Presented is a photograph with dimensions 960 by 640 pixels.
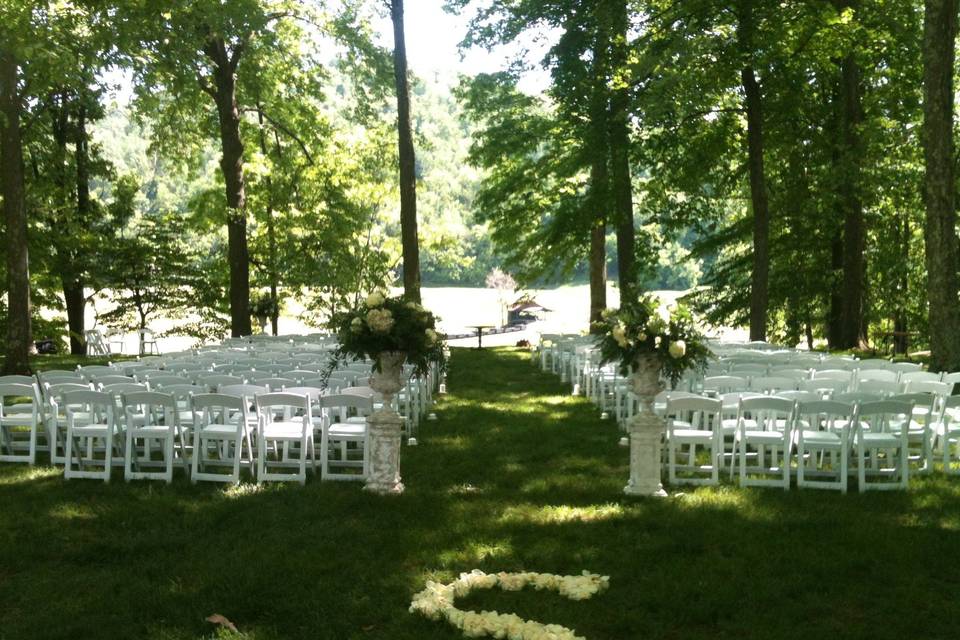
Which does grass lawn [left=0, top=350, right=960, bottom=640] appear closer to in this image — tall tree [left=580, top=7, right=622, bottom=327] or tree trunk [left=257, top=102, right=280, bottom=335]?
tall tree [left=580, top=7, right=622, bottom=327]

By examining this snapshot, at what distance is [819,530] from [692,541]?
1.08m

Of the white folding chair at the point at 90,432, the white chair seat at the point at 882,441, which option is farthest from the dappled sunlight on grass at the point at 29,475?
the white chair seat at the point at 882,441

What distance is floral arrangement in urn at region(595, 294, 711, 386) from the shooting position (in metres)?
8.26

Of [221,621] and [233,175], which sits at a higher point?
[233,175]

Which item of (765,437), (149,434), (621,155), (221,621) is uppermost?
(621,155)

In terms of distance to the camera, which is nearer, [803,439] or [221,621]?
[221,621]

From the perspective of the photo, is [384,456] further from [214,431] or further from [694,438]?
[694,438]

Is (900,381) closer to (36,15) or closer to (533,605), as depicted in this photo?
(533,605)

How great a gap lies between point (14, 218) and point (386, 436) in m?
12.0

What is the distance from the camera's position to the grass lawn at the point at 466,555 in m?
5.28

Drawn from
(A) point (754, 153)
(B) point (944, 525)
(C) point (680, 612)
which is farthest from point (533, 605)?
(A) point (754, 153)

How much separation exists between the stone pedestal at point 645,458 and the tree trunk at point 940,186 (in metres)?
7.87

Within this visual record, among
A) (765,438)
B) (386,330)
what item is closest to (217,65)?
(386,330)

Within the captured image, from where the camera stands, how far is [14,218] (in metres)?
17.1
